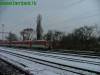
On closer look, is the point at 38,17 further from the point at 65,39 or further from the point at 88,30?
the point at 88,30

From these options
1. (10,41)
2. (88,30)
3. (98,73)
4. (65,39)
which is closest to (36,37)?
(65,39)

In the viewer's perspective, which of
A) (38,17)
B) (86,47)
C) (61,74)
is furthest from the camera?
(86,47)

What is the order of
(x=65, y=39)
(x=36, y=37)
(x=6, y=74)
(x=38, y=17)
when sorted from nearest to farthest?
(x=6, y=74), (x=38, y=17), (x=36, y=37), (x=65, y=39)

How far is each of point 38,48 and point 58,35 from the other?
13.9m

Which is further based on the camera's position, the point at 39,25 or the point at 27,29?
the point at 27,29

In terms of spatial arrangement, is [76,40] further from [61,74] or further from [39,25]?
[61,74]

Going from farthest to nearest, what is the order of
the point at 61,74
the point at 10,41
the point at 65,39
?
the point at 10,41
the point at 65,39
the point at 61,74

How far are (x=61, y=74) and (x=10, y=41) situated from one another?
37.1 metres

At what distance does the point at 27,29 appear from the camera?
3262 cm

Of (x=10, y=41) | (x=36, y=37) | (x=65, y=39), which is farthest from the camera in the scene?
(x=10, y=41)

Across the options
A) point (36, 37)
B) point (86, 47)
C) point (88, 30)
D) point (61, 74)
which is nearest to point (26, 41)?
point (36, 37)

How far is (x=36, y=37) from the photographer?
34.7 meters

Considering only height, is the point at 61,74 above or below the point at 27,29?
below

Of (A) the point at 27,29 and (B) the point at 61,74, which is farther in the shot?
(A) the point at 27,29
